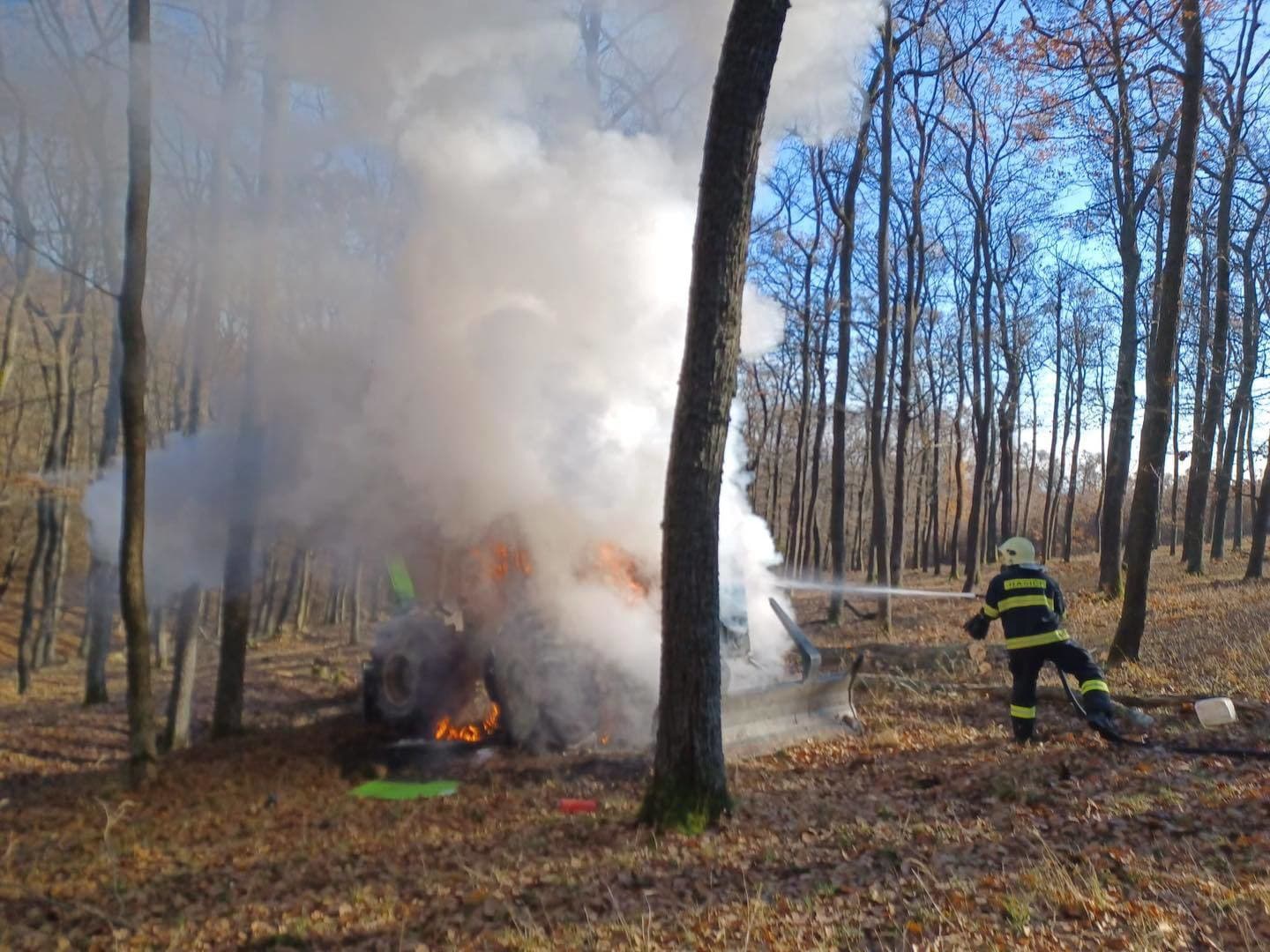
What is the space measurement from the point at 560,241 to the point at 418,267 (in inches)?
71.2

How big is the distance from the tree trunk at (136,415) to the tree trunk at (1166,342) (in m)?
10.3

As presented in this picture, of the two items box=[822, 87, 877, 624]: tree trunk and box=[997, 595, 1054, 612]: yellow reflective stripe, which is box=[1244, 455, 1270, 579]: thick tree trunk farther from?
box=[997, 595, 1054, 612]: yellow reflective stripe

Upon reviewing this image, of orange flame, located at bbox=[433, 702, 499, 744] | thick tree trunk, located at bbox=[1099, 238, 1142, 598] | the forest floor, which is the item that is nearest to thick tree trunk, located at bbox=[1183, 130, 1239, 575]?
thick tree trunk, located at bbox=[1099, 238, 1142, 598]

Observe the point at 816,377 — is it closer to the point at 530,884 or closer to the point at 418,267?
the point at 418,267

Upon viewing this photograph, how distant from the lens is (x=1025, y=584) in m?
7.81

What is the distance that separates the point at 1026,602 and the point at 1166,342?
496 centimetres

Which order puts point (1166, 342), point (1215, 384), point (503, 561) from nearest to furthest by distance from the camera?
point (503, 561)
point (1166, 342)
point (1215, 384)

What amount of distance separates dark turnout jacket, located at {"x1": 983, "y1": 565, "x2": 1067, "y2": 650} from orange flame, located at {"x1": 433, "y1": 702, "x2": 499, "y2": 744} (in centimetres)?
493

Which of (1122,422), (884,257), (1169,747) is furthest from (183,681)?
(1122,422)

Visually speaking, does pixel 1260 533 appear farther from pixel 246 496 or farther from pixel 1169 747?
pixel 246 496

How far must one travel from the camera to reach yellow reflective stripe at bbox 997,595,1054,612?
25.4 feet

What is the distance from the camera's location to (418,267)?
1148 cm

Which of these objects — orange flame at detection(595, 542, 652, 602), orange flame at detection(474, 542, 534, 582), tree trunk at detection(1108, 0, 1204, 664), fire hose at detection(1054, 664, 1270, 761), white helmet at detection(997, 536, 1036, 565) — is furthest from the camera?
tree trunk at detection(1108, 0, 1204, 664)

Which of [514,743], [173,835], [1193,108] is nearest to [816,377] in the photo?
[1193,108]
